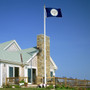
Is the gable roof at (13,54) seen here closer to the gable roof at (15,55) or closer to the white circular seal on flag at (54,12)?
the gable roof at (15,55)

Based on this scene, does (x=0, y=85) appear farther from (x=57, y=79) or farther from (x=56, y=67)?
(x=56, y=67)

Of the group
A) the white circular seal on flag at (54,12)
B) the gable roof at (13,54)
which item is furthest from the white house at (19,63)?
the white circular seal on flag at (54,12)

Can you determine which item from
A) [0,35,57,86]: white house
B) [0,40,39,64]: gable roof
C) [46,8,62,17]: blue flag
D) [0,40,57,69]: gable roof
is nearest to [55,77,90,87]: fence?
[0,35,57,86]: white house

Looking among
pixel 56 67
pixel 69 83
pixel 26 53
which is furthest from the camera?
pixel 56 67

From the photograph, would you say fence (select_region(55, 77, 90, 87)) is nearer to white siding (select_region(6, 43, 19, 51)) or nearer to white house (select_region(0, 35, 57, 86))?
white house (select_region(0, 35, 57, 86))

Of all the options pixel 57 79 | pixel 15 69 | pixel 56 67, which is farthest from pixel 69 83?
pixel 56 67

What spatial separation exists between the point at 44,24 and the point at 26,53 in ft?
17.6

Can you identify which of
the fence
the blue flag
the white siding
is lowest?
the fence

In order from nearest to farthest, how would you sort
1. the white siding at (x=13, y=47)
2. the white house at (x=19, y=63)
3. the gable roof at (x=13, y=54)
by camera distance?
the white house at (x=19, y=63) < the gable roof at (x=13, y=54) < the white siding at (x=13, y=47)

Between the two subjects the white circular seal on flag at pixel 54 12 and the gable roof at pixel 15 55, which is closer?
the gable roof at pixel 15 55

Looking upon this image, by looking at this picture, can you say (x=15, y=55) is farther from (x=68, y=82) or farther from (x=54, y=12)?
(x=68, y=82)

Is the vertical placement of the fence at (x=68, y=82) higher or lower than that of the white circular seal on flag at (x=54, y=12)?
lower

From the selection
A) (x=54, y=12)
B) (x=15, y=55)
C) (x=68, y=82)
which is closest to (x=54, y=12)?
(x=54, y=12)

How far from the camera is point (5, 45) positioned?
2677cm
